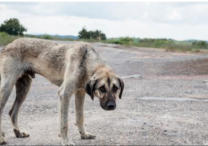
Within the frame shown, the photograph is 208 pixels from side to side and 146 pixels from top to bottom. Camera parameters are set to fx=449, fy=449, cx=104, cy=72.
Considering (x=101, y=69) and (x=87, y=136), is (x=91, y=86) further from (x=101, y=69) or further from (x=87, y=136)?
(x=87, y=136)

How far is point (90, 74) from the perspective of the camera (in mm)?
6766

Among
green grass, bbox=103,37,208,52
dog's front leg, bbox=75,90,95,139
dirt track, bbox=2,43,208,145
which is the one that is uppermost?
dog's front leg, bbox=75,90,95,139

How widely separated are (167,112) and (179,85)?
17.3ft

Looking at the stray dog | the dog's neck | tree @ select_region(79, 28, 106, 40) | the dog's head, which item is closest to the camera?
the dog's head

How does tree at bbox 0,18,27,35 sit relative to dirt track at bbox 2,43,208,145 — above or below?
above

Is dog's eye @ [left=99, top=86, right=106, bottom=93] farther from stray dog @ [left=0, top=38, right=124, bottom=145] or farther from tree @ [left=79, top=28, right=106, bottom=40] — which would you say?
tree @ [left=79, top=28, right=106, bottom=40]

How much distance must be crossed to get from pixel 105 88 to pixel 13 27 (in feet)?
162

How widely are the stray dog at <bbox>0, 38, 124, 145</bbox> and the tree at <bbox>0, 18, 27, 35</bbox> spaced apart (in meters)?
46.0

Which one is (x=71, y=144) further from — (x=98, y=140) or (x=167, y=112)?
(x=167, y=112)

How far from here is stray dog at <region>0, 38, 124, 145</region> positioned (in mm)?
6801

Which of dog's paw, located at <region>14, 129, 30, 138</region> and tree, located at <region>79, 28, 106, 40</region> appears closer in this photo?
dog's paw, located at <region>14, 129, 30, 138</region>

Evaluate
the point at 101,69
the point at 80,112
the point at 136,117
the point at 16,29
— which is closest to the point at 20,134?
the point at 80,112

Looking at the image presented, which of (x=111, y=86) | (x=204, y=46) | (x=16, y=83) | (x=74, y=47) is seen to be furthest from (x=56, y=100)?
(x=204, y=46)

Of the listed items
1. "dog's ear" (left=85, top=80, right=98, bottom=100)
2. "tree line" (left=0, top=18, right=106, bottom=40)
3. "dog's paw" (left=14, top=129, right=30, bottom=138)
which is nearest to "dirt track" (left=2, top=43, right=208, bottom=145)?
"dog's paw" (left=14, top=129, right=30, bottom=138)
